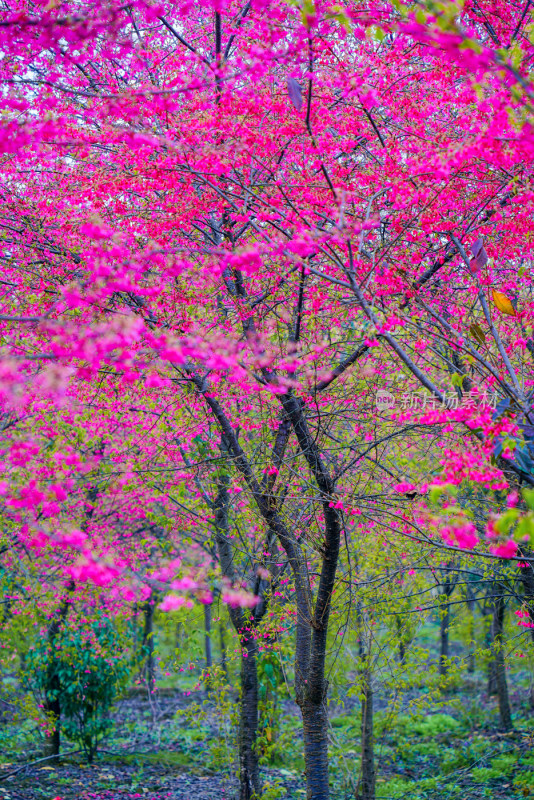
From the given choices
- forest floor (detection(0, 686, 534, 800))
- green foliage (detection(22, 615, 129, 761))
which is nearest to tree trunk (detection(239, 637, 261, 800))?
forest floor (detection(0, 686, 534, 800))

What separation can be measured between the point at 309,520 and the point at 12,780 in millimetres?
6812

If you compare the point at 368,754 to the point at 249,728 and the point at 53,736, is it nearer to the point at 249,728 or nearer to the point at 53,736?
the point at 249,728

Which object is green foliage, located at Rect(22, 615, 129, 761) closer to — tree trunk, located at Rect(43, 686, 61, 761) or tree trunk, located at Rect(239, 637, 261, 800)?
tree trunk, located at Rect(43, 686, 61, 761)

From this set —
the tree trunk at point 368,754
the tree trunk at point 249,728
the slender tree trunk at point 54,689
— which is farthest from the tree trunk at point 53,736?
the tree trunk at point 368,754

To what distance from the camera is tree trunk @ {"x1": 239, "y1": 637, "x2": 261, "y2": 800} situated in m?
6.93

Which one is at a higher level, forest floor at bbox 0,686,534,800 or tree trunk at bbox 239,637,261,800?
tree trunk at bbox 239,637,261,800

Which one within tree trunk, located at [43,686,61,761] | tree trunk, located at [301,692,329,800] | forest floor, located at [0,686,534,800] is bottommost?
forest floor, located at [0,686,534,800]

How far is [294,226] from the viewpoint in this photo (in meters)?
4.01

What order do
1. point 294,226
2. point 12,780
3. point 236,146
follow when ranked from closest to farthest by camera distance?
point 294,226 → point 236,146 → point 12,780

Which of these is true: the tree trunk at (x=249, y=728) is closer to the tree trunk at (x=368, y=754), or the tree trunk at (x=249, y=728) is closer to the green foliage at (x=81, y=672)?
the tree trunk at (x=368, y=754)

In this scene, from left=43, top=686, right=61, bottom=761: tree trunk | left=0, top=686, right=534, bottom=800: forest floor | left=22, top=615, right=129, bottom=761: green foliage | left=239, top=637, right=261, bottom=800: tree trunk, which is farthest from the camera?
left=43, top=686, right=61, bottom=761: tree trunk

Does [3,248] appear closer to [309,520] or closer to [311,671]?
[309,520]

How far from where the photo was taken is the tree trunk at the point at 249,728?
6925mm

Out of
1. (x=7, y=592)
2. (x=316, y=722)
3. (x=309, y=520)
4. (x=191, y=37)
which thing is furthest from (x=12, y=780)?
(x=191, y=37)
